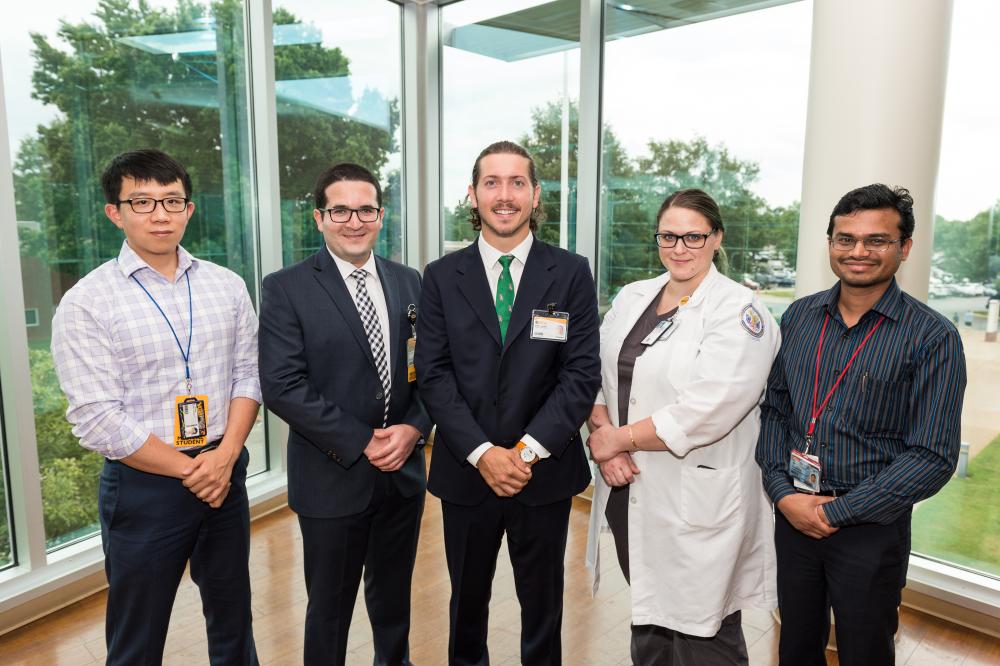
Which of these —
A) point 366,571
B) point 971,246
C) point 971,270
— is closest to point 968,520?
point 971,270

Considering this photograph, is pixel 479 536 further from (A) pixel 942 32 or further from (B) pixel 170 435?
(A) pixel 942 32

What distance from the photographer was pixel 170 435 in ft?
6.72

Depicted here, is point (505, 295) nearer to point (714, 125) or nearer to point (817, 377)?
point (817, 377)

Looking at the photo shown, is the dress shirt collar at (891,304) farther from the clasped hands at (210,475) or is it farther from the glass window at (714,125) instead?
the clasped hands at (210,475)

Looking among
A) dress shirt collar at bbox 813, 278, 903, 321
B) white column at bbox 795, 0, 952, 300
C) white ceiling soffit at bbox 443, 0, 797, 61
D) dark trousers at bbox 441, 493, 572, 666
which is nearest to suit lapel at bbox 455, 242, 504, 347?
dark trousers at bbox 441, 493, 572, 666

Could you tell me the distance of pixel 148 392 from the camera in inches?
79.0

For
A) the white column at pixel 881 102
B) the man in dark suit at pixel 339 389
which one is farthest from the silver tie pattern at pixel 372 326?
the white column at pixel 881 102

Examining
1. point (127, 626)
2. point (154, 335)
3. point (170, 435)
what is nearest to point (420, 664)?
point (127, 626)

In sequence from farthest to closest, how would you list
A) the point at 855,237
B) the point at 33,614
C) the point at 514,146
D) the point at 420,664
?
the point at 33,614 < the point at 420,664 < the point at 514,146 < the point at 855,237

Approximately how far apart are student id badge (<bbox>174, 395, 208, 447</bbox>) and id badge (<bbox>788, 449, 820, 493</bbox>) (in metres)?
1.76

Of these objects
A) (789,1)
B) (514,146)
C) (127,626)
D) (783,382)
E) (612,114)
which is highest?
(789,1)

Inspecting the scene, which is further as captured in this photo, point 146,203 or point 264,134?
point 264,134

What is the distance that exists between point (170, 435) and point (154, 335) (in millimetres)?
304

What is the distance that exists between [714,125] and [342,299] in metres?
2.52
